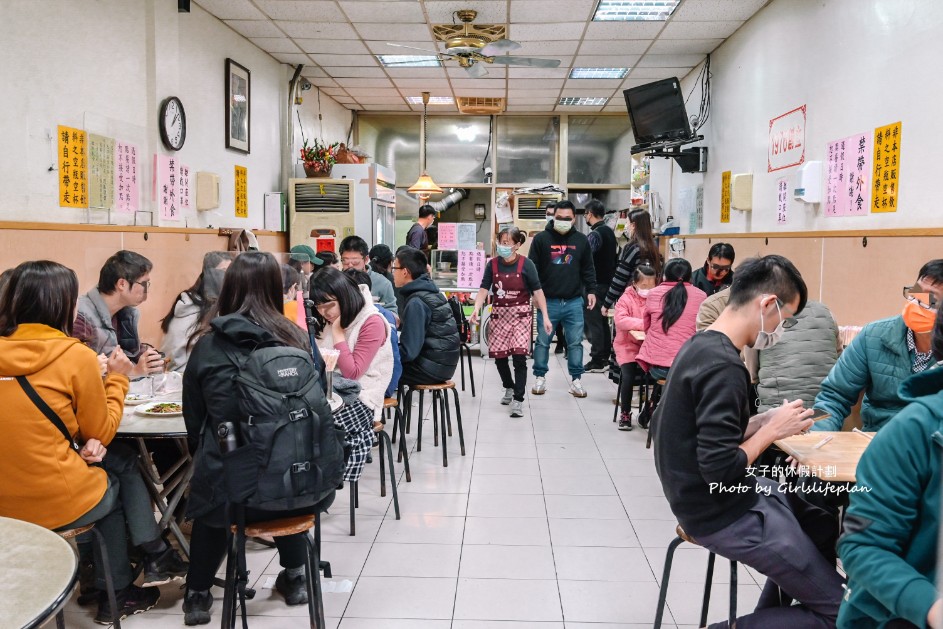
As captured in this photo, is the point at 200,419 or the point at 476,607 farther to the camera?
the point at 476,607

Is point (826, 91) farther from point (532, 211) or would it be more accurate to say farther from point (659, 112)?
point (532, 211)

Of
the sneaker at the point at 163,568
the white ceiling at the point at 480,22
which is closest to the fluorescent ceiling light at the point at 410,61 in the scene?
the white ceiling at the point at 480,22

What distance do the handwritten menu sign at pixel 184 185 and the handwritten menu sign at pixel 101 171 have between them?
0.84m

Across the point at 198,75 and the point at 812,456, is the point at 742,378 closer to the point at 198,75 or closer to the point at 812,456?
the point at 812,456

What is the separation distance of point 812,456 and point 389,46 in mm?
5861

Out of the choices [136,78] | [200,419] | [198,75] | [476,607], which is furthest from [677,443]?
[198,75]

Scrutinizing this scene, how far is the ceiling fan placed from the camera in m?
5.73

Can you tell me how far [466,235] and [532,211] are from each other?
126 cm

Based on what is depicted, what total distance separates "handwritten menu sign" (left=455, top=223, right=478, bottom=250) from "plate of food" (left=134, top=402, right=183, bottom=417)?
18.1 feet

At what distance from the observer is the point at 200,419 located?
2.26m

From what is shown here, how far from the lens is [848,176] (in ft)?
14.0

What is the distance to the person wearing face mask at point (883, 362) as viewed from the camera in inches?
97.7

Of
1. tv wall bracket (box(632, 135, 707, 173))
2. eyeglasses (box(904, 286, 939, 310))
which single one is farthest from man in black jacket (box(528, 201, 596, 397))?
eyeglasses (box(904, 286, 939, 310))

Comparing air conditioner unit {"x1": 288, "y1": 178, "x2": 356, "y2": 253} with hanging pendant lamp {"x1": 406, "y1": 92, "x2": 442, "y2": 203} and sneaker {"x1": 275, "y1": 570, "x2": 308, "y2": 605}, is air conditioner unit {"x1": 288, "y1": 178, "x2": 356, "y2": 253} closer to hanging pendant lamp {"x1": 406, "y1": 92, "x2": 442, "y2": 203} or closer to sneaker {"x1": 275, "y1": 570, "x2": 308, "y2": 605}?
hanging pendant lamp {"x1": 406, "y1": 92, "x2": 442, "y2": 203}
